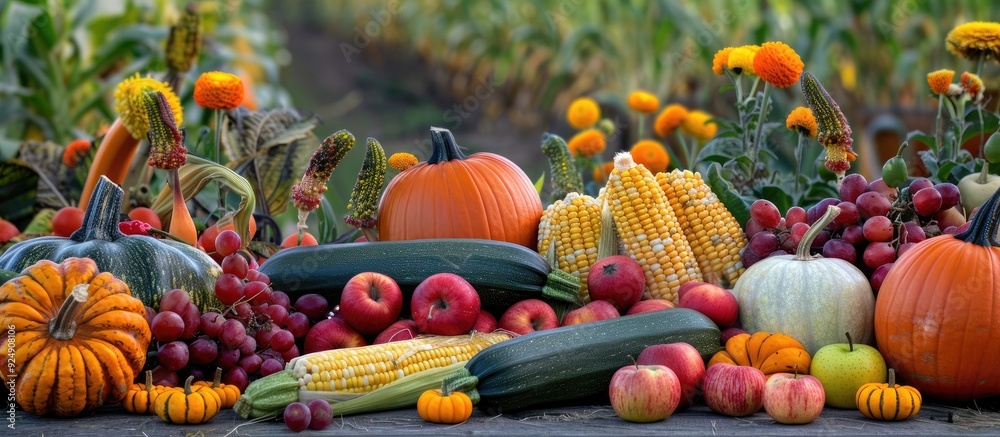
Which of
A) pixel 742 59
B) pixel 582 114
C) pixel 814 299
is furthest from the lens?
pixel 582 114

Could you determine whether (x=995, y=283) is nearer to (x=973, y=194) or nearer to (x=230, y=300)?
(x=973, y=194)

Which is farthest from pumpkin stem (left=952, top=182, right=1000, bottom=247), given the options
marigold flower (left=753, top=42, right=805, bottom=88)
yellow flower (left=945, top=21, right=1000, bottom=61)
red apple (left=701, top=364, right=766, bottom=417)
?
yellow flower (left=945, top=21, right=1000, bottom=61)

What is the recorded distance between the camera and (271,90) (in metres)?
11.0

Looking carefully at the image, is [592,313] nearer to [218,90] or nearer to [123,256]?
[123,256]

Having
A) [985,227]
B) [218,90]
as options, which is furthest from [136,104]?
[985,227]

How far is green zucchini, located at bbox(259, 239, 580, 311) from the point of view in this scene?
301 cm

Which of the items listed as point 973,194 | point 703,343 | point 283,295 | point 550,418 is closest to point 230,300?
point 283,295

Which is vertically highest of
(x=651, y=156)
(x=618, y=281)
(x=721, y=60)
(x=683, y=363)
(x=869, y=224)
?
(x=721, y=60)

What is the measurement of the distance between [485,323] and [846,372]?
39.3 inches

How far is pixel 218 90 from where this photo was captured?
3545mm

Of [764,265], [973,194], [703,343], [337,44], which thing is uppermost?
[337,44]

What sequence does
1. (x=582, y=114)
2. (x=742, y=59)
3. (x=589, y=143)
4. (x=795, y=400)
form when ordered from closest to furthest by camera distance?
(x=795, y=400), (x=742, y=59), (x=589, y=143), (x=582, y=114)

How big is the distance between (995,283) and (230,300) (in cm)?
196

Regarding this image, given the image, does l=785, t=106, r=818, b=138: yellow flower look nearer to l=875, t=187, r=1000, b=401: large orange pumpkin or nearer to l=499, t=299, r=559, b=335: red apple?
l=875, t=187, r=1000, b=401: large orange pumpkin
